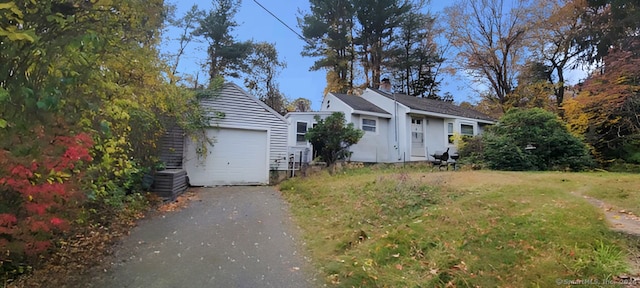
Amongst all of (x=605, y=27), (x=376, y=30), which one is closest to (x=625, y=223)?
(x=605, y=27)

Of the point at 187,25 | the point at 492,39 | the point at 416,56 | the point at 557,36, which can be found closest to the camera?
the point at 557,36

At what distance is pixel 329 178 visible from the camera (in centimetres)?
1170

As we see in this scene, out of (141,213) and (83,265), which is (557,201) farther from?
(141,213)

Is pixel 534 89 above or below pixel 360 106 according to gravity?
above

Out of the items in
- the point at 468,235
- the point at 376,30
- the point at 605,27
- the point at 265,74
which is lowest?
the point at 468,235

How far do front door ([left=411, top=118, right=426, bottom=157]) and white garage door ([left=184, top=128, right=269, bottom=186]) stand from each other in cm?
853

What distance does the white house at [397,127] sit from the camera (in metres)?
17.2

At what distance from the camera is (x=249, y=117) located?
40.5 ft

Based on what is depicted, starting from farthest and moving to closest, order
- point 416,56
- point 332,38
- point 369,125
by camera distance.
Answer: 1. point 416,56
2. point 332,38
3. point 369,125

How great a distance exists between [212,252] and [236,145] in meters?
7.31

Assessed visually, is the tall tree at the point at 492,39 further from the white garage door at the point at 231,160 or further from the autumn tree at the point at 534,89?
the white garage door at the point at 231,160

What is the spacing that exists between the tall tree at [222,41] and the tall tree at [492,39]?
15.7 meters

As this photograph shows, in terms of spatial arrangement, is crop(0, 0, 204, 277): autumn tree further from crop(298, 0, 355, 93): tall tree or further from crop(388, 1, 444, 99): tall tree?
crop(388, 1, 444, 99): tall tree

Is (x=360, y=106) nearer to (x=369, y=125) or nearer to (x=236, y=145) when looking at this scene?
(x=369, y=125)
